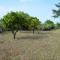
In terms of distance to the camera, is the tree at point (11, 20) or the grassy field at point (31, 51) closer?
the grassy field at point (31, 51)

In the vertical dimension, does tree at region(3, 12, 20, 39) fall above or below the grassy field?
above

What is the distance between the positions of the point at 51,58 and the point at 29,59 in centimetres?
123

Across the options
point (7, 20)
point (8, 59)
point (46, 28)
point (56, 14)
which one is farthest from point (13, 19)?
point (46, 28)

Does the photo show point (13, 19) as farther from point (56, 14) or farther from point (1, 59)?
point (1, 59)

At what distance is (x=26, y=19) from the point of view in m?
45.3

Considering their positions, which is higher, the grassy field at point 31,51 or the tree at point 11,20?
the tree at point 11,20

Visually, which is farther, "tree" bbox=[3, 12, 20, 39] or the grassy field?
"tree" bbox=[3, 12, 20, 39]

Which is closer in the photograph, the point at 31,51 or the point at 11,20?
the point at 31,51

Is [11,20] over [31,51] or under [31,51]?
over

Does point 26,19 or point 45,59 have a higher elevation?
point 26,19

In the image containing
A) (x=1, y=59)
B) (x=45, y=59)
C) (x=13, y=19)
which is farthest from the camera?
(x=13, y=19)

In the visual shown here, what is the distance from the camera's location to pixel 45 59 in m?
12.3

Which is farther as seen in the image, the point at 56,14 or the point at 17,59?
the point at 56,14

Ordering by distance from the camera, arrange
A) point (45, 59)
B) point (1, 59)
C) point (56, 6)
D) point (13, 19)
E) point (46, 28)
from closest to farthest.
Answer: point (45, 59) → point (1, 59) → point (56, 6) → point (13, 19) → point (46, 28)
